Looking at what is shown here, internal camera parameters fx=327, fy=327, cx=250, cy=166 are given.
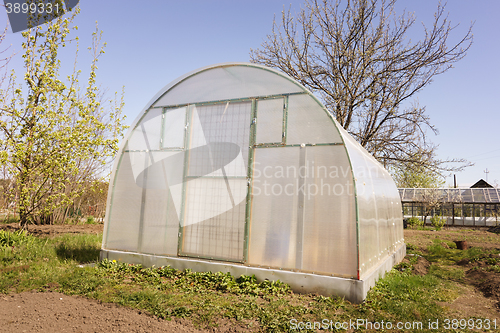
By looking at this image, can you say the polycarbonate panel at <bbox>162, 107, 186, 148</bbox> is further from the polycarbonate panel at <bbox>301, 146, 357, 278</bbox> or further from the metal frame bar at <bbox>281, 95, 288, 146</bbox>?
the polycarbonate panel at <bbox>301, 146, 357, 278</bbox>

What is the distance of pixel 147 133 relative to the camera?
7.31 metres

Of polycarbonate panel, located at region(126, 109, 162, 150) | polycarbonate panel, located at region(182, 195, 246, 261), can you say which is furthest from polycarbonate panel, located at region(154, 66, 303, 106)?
polycarbonate panel, located at region(182, 195, 246, 261)

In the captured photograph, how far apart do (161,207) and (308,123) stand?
11.3 feet

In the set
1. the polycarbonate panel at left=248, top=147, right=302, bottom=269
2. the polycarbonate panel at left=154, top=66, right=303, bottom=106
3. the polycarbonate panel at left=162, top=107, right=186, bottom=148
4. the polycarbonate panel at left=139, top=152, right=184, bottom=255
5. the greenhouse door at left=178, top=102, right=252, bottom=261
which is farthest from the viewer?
the polycarbonate panel at left=162, top=107, right=186, bottom=148

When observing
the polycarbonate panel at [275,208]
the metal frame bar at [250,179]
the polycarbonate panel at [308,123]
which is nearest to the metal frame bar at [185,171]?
the metal frame bar at [250,179]

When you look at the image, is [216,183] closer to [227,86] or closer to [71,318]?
[227,86]

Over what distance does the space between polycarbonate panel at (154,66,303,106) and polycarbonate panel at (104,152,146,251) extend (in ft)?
5.21

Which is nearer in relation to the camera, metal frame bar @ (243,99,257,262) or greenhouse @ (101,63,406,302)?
greenhouse @ (101,63,406,302)

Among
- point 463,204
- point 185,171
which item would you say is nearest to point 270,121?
point 185,171

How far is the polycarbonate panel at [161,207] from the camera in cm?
670

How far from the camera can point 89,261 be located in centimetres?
748

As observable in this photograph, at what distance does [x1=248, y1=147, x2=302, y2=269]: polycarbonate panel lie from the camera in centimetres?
575

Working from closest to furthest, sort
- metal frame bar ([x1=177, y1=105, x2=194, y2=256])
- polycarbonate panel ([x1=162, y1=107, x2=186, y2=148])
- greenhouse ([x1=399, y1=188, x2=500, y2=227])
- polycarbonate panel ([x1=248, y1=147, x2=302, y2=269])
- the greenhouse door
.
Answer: polycarbonate panel ([x1=248, y1=147, x2=302, y2=269]), the greenhouse door, metal frame bar ([x1=177, y1=105, x2=194, y2=256]), polycarbonate panel ([x1=162, y1=107, x2=186, y2=148]), greenhouse ([x1=399, y1=188, x2=500, y2=227])

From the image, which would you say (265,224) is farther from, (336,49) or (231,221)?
(336,49)
